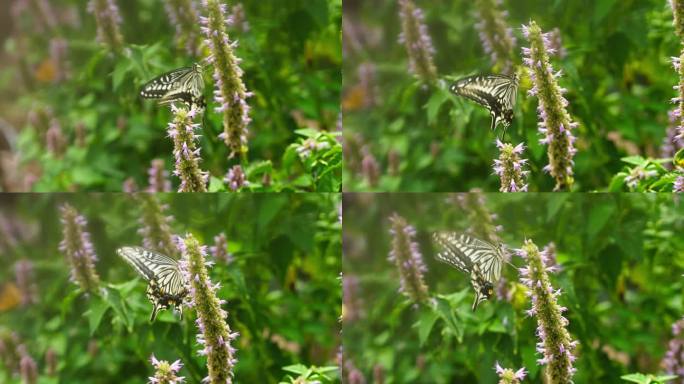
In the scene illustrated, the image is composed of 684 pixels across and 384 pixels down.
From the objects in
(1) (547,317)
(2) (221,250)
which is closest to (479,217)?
(1) (547,317)

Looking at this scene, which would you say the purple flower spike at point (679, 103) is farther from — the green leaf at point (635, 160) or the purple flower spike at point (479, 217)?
the purple flower spike at point (479, 217)

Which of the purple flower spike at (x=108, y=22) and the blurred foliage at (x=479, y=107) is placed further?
the purple flower spike at (x=108, y=22)

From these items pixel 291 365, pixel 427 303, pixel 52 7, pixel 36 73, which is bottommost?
pixel 291 365

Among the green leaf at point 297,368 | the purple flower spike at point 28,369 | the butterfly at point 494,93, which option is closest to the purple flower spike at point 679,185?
the butterfly at point 494,93

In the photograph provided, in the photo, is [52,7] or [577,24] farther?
[52,7]

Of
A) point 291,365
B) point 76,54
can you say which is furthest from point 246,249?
point 76,54

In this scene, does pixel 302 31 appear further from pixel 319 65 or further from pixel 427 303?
pixel 427 303
